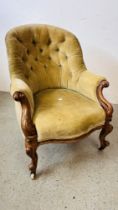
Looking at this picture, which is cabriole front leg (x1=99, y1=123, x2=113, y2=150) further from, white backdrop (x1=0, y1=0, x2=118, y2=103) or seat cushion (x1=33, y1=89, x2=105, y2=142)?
white backdrop (x1=0, y1=0, x2=118, y2=103)

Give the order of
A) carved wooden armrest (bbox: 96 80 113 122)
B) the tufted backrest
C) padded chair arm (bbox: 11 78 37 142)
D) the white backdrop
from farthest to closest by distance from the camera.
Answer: the white backdrop, the tufted backrest, carved wooden armrest (bbox: 96 80 113 122), padded chair arm (bbox: 11 78 37 142)

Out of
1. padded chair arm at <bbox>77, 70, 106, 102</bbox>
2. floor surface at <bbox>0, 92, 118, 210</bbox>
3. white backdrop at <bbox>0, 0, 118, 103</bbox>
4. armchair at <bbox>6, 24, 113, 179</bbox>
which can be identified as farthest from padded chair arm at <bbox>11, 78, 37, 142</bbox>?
white backdrop at <bbox>0, 0, 118, 103</bbox>

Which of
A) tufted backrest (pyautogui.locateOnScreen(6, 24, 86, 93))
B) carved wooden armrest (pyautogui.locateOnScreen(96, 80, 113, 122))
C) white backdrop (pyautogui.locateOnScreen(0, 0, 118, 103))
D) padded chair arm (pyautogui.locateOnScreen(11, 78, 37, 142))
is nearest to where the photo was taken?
padded chair arm (pyautogui.locateOnScreen(11, 78, 37, 142))

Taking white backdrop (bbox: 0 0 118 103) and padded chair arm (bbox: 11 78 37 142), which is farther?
white backdrop (bbox: 0 0 118 103)

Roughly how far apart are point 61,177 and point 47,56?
3.30 feet

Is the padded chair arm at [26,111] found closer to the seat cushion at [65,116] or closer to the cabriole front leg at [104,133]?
the seat cushion at [65,116]

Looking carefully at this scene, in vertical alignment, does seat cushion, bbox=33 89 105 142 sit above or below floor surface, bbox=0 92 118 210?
above

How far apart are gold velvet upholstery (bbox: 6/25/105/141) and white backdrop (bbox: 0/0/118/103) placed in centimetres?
43

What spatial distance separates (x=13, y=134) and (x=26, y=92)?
71 cm

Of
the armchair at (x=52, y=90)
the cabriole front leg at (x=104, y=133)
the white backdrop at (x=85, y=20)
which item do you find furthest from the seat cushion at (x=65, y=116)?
the white backdrop at (x=85, y=20)

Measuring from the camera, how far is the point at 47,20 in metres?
2.09

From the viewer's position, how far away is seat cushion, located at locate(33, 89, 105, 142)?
127cm

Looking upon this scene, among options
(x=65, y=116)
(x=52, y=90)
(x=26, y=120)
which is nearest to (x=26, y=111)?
(x=26, y=120)

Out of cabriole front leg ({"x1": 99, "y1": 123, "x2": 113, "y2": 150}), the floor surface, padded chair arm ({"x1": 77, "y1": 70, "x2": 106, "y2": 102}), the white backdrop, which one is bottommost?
the floor surface
